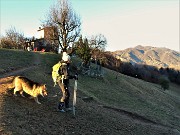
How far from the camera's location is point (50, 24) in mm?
61875

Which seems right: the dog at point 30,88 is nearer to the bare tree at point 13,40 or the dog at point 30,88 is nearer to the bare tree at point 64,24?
the bare tree at point 64,24

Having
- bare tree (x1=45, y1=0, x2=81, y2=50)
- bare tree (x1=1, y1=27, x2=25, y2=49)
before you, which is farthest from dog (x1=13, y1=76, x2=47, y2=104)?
bare tree (x1=1, y1=27, x2=25, y2=49)

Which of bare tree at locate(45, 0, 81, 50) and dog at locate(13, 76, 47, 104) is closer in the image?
dog at locate(13, 76, 47, 104)

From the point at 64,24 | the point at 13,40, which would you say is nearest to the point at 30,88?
the point at 64,24

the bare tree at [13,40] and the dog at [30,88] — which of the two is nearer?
the dog at [30,88]

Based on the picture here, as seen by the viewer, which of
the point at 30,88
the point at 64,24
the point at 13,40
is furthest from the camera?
the point at 13,40

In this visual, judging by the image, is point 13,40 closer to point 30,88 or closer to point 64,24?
point 64,24

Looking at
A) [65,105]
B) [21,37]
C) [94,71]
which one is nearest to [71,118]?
[65,105]

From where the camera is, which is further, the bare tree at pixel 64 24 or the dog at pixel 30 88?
the bare tree at pixel 64 24

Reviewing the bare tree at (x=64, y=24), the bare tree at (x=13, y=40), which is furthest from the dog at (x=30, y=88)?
the bare tree at (x=13, y=40)

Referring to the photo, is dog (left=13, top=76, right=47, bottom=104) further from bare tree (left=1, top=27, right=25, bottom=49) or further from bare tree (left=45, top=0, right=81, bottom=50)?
bare tree (left=1, top=27, right=25, bottom=49)

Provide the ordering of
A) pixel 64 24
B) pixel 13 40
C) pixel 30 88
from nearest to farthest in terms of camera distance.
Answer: pixel 30 88 → pixel 64 24 → pixel 13 40

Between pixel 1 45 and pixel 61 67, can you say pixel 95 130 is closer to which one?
pixel 61 67

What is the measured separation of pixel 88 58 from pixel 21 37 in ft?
174
